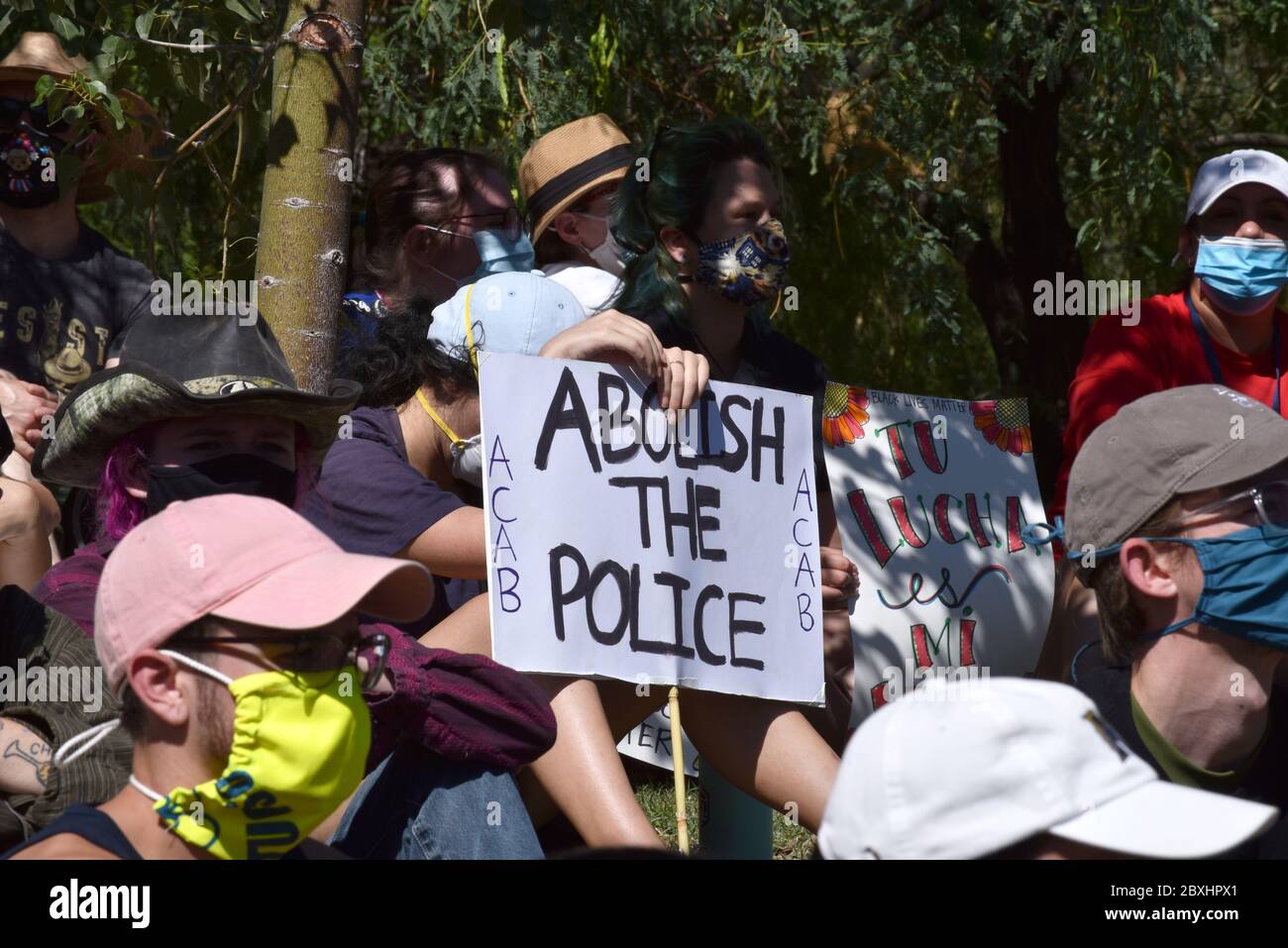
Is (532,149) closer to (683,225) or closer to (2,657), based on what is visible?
(683,225)

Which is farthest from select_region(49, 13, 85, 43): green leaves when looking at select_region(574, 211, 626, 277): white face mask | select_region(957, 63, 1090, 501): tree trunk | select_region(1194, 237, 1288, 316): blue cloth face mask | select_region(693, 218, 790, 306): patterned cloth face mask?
select_region(957, 63, 1090, 501): tree trunk

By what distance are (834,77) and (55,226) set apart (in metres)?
2.91

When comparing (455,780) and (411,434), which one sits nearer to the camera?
(455,780)

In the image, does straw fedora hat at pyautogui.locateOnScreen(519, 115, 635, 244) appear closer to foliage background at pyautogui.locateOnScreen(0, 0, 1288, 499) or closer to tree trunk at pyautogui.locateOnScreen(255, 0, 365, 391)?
foliage background at pyautogui.locateOnScreen(0, 0, 1288, 499)

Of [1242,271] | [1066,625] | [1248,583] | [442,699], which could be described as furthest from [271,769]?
[1242,271]

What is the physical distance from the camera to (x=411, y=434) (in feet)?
13.6

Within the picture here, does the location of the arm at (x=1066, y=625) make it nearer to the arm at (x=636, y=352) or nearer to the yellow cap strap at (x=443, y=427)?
the arm at (x=636, y=352)

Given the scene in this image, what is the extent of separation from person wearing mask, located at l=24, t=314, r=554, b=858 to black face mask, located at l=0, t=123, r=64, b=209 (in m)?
1.69

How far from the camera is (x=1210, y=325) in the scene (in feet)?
16.8

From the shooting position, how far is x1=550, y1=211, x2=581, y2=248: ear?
553 centimetres

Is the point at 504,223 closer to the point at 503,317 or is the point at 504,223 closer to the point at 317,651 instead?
the point at 503,317

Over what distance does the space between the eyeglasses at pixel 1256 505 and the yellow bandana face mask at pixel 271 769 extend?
1.47 metres

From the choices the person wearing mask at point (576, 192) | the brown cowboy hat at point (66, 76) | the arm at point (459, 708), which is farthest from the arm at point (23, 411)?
the person wearing mask at point (576, 192)
